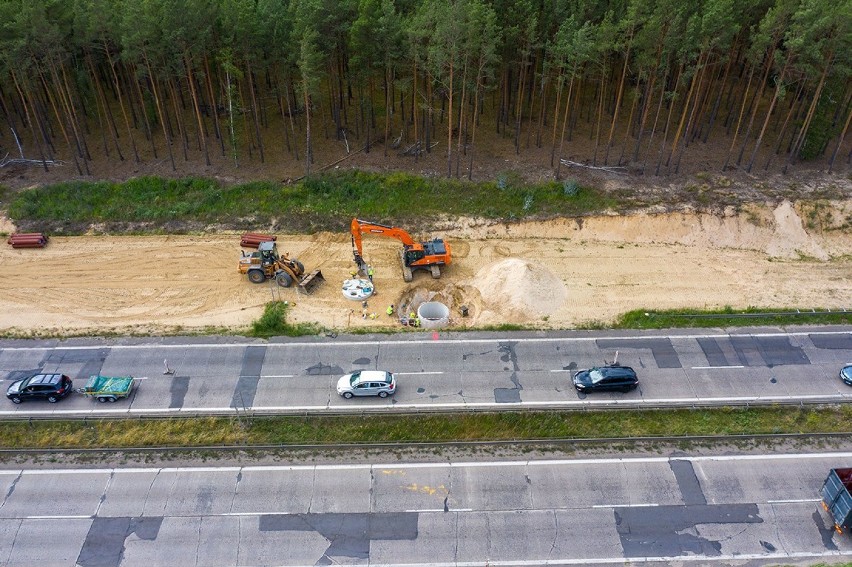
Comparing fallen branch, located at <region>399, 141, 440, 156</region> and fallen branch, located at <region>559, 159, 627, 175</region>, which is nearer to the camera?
fallen branch, located at <region>559, 159, 627, 175</region>

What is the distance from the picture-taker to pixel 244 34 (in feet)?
141

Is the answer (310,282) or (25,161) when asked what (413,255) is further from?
(25,161)

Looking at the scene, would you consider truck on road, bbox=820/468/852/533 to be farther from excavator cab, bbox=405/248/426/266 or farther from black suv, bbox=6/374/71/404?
black suv, bbox=6/374/71/404

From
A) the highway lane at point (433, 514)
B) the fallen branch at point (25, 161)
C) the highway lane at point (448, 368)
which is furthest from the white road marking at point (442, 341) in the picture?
the fallen branch at point (25, 161)

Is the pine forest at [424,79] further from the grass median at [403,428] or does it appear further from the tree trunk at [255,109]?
the grass median at [403,428]

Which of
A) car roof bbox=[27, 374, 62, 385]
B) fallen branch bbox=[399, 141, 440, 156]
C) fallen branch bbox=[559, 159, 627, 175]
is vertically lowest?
car roof bbox=[27, 374, 62, 385]

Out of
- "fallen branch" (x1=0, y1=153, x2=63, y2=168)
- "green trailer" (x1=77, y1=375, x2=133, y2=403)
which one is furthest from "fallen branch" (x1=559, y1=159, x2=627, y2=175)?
"fallen branch" (x1=0, y1=153, x2=63, y2=168)

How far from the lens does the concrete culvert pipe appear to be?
3612 centimetres

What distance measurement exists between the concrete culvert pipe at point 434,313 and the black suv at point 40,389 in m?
20.2

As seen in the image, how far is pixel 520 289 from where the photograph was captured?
37.3 meters

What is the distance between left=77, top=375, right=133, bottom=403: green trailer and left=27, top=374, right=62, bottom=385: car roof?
4.28ft

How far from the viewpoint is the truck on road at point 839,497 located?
2370 cm

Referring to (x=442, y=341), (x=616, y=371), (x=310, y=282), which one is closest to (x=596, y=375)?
(x=616, y=371)

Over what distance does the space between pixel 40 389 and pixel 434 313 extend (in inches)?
892
